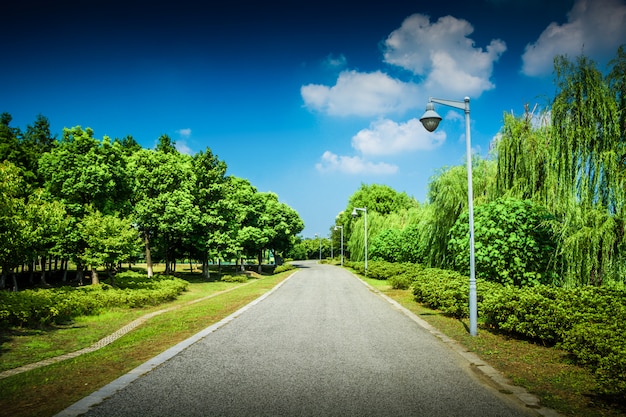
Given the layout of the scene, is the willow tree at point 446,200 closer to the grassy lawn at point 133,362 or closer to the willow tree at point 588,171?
the willow tree at point 588,171

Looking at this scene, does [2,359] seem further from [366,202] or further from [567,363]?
[366,202]

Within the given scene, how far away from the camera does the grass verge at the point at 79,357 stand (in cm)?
480

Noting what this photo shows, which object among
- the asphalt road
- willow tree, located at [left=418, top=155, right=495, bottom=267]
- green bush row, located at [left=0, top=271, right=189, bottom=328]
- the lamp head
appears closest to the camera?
the asphalt road

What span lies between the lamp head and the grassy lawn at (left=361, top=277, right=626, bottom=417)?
5.21m

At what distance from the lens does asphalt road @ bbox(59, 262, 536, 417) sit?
176 inches

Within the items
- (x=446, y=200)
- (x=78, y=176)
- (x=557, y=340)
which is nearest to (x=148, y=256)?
(x=78, y=176)

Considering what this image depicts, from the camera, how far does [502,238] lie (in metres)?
12.0

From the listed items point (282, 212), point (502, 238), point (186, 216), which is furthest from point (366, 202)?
point (502, 238)

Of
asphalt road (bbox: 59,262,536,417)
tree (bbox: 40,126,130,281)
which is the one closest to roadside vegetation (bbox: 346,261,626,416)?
asphalt road (bbox: 59,262,536,417)

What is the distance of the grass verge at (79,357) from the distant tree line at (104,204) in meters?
5.19

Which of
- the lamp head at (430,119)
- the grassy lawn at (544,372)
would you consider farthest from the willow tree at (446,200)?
the grassy lawn at (544,372)

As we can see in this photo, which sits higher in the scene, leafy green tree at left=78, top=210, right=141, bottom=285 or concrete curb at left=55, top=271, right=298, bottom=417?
leafy green tree at left=78, top=210, right=141, bottom=285

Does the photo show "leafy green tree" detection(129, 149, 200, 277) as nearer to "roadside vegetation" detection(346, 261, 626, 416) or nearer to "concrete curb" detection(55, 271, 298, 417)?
"concrete curb" detection(55, 271, 298, 417)

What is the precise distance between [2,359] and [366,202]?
56.9 metres
